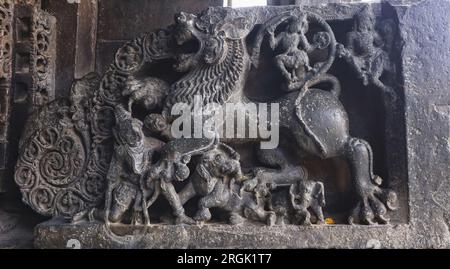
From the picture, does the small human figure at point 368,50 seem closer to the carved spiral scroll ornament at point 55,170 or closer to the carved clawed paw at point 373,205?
the carved clawed paw at point 373,205

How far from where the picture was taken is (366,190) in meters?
3.28

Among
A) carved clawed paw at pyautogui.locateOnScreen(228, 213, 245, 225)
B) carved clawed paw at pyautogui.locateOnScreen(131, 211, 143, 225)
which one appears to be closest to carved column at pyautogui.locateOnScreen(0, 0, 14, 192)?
carved clawed paw at pyautogui.locateOnScreen(131, 211, 143, 225)

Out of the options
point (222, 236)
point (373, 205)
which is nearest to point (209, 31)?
point (222, 236)

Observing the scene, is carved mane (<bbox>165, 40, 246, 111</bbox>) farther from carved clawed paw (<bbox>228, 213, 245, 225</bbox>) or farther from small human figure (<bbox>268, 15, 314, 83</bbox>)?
carved clawed paw (<bbox>228, 213, 245, 225</bbox>)

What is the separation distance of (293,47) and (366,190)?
3.65 ft

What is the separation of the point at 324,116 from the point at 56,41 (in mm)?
2356

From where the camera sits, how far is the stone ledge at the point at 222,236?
3201 mm

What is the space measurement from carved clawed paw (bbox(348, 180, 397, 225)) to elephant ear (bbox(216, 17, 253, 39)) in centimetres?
139

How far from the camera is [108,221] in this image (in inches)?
131

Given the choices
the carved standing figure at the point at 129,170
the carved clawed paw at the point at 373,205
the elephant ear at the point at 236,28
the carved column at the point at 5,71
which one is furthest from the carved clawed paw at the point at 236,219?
the carved column at the point at 5,71

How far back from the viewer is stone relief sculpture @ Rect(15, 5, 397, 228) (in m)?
3.31

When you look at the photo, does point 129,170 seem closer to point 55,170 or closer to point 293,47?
point 55,170
